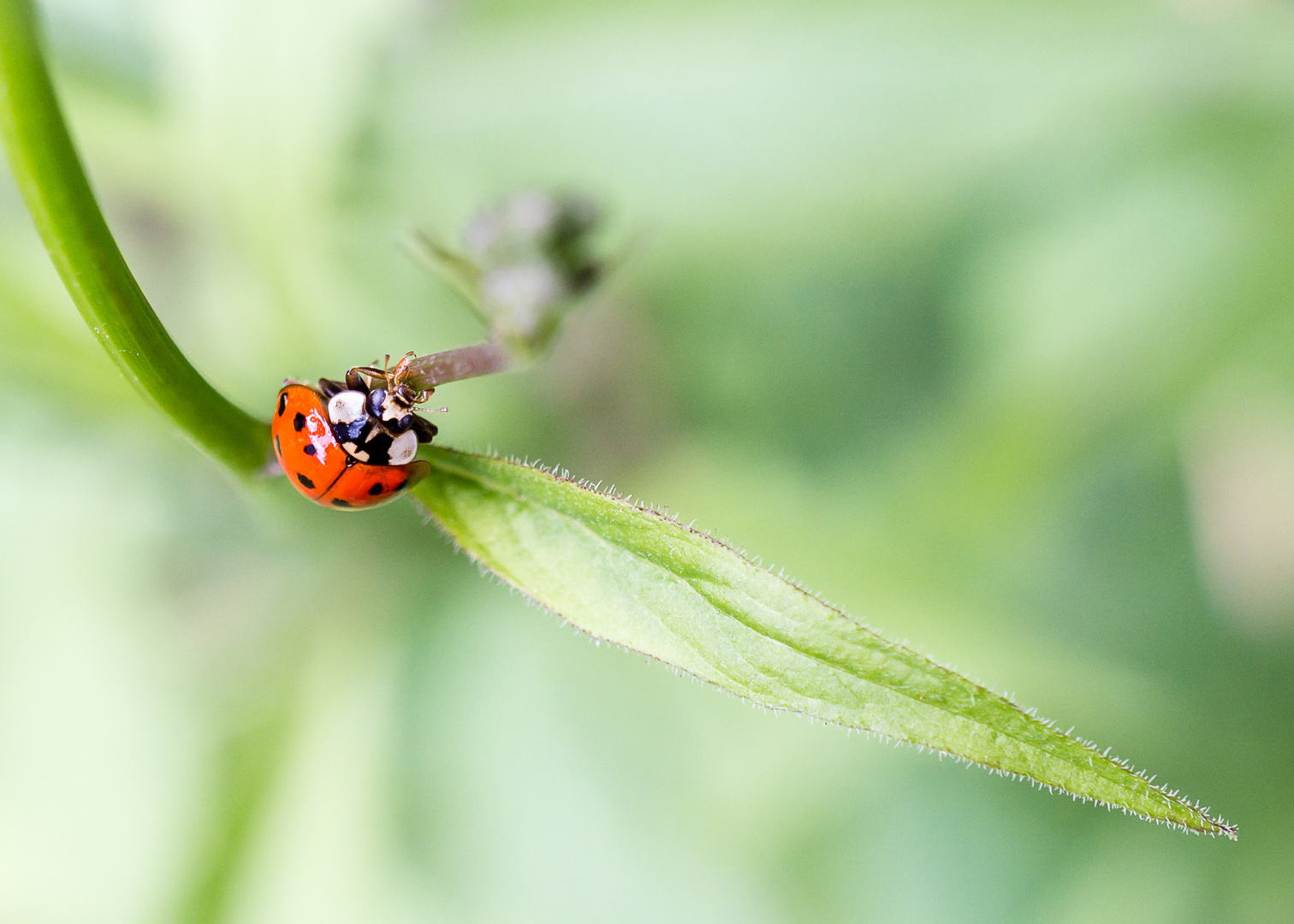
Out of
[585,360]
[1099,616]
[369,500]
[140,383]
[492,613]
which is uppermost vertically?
[140,383]

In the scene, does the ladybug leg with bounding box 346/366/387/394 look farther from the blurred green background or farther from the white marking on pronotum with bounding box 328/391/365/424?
the blurred green background

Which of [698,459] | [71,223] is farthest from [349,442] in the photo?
[698,459]

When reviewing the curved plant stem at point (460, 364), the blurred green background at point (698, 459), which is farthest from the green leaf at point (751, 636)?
the blurred green background at point (698, 459)

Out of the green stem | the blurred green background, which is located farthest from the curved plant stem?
the blurred green background

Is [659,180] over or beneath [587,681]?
over

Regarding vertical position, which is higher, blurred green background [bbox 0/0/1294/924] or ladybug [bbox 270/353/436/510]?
ladybug [bbox 270/353/436/510]

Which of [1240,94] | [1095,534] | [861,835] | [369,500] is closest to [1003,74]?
[1240,94]

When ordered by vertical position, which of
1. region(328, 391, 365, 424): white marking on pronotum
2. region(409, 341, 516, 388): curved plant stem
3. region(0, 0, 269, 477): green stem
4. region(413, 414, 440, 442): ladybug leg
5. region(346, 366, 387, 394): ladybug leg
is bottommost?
region(413, 414, 440, 442): ladybug leg

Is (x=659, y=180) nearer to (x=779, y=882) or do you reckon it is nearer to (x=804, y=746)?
(x=804, y=746)
